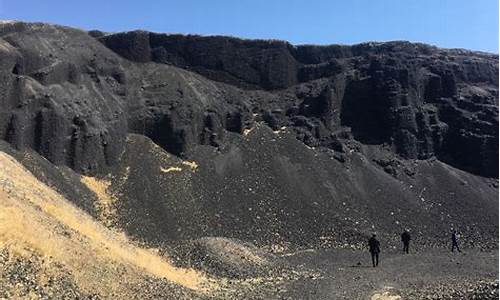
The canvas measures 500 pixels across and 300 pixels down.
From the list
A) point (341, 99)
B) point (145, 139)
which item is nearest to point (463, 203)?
point (341, 99)

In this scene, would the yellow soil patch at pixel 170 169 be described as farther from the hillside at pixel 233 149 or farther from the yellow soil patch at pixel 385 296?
the yellow soil patch at pixel 385 296

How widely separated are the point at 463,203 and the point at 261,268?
27327 mm

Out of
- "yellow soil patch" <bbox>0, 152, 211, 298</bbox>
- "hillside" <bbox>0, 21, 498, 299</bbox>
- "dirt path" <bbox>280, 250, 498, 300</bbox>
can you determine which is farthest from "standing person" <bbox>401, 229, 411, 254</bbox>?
"yellow soil patch" <bbox>0, 152, 211, 298</bbox>

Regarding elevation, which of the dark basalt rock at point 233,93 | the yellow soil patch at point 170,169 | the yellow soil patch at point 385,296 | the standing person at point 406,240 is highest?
the dark basalt rock at point 233,93

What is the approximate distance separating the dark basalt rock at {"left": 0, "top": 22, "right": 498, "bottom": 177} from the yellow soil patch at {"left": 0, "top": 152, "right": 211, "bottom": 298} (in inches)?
666

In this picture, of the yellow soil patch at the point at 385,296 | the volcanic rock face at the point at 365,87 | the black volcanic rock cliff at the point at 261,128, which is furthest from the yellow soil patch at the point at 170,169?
the yellow soil patch at the point at 385,296

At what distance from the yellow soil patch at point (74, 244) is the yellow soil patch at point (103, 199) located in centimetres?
671

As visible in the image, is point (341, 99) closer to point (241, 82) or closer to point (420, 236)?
point (241, 82)

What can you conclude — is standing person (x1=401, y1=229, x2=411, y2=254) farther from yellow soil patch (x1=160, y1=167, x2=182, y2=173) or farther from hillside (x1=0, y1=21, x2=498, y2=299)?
yellow soil patch (x1=160, y1=167, x2=182, y2=173)

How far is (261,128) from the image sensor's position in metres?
60.9

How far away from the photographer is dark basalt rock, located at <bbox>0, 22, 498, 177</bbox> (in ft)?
170

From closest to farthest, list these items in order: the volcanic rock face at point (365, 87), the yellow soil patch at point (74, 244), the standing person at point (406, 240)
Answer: the yellow soil patch at point (74, 244), the standing person at point (406, 240), the volcanic rock face at point (365, 87)

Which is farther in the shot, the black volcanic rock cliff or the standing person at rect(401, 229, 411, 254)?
the black volcanic rock cliff

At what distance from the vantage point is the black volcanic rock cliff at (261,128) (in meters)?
47.8
